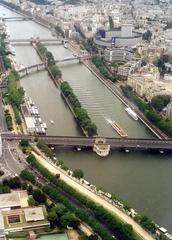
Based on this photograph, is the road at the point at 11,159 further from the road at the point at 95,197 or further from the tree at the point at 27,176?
the road at the point at 95,197

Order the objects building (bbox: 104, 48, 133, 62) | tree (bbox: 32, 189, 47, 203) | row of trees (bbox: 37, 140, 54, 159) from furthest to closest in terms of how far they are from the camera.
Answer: building (bbox: 104, 48, 133, 62) → row of trees (bbox: 37, 140, 54, 159) → tree (bbox: 32, 189, 47, 203)

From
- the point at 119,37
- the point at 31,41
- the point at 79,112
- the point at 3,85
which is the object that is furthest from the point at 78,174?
the point at 31,41

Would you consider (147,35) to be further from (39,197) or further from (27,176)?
(39,197)

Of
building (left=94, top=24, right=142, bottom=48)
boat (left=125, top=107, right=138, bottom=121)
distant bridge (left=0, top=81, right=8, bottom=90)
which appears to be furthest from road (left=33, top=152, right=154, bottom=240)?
building (left=94, top=24, right=142, bottom=48)

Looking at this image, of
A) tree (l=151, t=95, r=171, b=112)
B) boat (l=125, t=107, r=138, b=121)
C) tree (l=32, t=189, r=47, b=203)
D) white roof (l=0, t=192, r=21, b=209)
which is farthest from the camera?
tree (l=151, t=95, r=171, b=112)

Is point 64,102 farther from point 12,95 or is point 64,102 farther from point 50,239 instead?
point 50,239

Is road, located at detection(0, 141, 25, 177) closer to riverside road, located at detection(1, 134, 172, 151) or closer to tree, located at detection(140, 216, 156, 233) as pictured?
riverside road, located at detection(1, 134, 172, 151)
